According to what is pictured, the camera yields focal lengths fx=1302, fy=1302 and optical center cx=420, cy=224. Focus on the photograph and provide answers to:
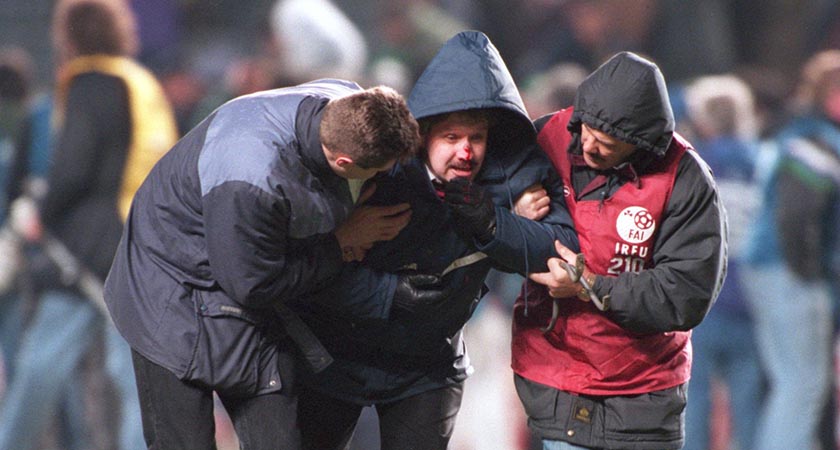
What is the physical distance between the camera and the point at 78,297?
5.87 m

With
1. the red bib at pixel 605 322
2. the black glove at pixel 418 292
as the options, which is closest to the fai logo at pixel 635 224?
the red bib at pixel 605 322

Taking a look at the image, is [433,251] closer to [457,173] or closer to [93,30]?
[457,173]

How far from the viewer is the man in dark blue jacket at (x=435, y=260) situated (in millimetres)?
3213

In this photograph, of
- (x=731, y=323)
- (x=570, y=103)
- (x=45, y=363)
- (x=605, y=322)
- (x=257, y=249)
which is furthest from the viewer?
(x=570, y=103)

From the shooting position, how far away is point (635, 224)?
3148 millimetres

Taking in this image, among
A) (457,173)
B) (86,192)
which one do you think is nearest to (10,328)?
(86,192)

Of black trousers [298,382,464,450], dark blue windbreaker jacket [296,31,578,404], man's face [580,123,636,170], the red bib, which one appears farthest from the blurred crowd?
man's face [580,123,636,170]

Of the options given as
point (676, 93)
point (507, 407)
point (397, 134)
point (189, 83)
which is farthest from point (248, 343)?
point (189, 83)

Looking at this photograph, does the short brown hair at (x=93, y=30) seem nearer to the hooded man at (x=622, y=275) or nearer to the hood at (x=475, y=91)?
the hood at (x=475, y=91)

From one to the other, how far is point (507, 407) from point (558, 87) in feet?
5.31

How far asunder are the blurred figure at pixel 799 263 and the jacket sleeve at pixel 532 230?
2848mm

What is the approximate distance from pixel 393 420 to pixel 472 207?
73 centimetres

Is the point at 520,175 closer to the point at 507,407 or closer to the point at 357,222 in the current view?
the point at 357,222

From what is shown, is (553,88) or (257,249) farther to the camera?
(553,88)
